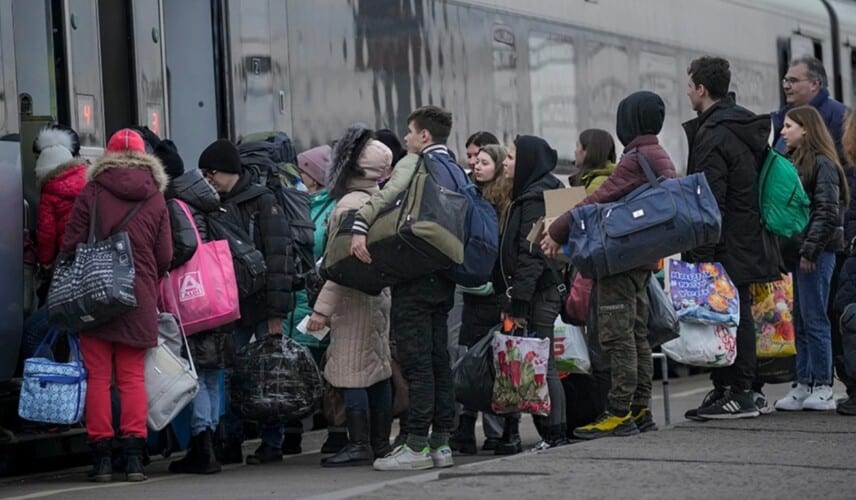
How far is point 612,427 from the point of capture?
9.38 m

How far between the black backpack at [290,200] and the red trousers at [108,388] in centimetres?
122

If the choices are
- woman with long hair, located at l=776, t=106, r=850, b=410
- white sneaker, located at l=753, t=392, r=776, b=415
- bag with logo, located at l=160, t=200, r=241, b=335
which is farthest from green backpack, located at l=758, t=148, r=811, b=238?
bag with logo, located at l=160, t=200, r=241, b=335

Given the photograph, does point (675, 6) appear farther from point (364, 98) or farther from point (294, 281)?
point (294, 281)

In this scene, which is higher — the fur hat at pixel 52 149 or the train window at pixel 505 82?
the train window at pixel 505 82

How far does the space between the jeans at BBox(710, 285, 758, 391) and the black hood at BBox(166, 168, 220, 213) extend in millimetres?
2703

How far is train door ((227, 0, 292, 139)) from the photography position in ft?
36.9

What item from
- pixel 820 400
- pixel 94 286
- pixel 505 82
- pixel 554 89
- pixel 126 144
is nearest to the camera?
pixel 94 286

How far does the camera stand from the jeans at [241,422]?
9906 mm

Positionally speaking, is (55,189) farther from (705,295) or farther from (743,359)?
(743,359)

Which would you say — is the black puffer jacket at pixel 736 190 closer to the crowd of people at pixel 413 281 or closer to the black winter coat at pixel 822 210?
the crowd of people at pixel 413 281

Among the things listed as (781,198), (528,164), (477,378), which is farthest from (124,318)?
(781,198)

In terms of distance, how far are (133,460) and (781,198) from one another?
11.7ft

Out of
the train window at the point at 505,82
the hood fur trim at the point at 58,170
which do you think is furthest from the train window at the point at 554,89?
the hood fur trim at the point at 58,170

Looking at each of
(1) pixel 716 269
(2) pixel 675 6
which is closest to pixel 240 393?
(1) pixel 716 269
